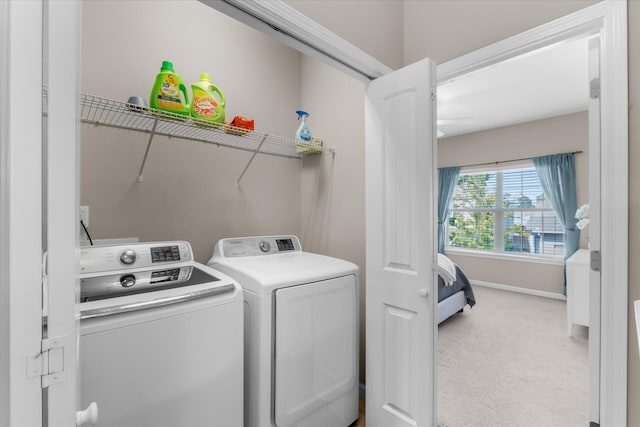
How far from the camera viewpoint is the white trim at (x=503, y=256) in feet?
15.4

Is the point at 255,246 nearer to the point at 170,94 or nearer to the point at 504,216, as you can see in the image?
the point at 170,94

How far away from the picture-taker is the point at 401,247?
156 cm

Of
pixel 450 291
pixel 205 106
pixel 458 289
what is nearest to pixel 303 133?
pixel 205 106

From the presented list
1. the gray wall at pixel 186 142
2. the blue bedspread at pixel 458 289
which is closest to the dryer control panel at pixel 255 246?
the gray wall at pixel 186 142

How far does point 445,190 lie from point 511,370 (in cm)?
384

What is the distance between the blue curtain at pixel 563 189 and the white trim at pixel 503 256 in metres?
0.22

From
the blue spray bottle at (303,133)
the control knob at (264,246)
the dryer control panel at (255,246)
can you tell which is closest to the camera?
the dryer control panel at (255,246)

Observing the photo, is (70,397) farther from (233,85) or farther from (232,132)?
(233,85)

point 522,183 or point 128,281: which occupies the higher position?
point 522,183

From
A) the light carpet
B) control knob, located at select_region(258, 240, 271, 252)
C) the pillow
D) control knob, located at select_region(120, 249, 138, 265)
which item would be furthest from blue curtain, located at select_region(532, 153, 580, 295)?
control knob, located at select_region(120, 249, 138, 265)

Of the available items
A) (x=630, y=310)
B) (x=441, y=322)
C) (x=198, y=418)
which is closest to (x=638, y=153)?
(x=630, y=310)

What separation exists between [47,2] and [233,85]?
5.74 feet

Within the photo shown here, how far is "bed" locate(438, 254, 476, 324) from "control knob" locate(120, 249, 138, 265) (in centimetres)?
282

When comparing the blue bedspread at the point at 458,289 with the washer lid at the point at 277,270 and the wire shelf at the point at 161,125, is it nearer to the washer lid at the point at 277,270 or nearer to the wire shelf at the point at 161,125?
the washer lid at the point at 277,270
